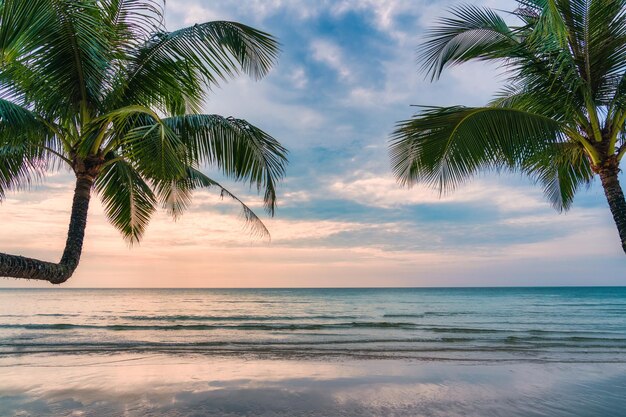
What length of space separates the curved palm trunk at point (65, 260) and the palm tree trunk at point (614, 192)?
5.92 meters

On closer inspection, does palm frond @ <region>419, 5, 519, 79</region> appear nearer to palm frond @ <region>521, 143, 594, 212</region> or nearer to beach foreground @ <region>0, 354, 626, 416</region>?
palm frond @ <region>521, 143, 594, 212</region>

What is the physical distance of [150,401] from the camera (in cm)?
642

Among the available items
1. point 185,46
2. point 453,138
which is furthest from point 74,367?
point 453,138

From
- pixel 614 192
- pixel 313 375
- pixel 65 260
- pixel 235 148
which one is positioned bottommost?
pixel 313 375

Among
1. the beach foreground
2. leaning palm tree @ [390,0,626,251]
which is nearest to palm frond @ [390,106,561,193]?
leaning palm tree @ [390,0,626,251]

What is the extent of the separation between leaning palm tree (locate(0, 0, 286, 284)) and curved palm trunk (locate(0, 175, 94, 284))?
0.01 metres

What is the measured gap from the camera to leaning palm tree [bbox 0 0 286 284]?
146 inches

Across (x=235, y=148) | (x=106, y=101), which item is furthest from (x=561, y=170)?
(x=106, y=101)

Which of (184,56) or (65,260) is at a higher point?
(184,56)

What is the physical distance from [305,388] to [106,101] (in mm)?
5616

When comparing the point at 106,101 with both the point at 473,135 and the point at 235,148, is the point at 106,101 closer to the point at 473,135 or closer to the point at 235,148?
the point at 235,148

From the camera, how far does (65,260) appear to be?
3.93 m

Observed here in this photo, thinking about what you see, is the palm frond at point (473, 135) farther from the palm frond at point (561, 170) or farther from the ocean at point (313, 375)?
the ocean at point (313, 375)

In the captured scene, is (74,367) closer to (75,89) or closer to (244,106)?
(75,89)
